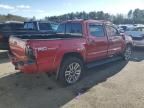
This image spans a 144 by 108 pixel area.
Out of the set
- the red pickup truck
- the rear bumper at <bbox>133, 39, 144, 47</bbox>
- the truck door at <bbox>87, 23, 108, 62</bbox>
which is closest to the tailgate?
the red pickup truck

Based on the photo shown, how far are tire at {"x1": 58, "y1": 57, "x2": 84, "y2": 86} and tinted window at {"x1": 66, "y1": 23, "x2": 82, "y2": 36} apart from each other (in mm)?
953


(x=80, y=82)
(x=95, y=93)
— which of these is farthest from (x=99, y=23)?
(x=95, y=93)

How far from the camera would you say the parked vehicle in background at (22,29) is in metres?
10.3

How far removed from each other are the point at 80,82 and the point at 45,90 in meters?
1.22

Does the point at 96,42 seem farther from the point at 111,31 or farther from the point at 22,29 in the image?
the point at 22,29

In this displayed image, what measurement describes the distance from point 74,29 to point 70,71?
1.57m

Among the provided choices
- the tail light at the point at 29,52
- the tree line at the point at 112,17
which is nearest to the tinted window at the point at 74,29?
the tail light at the point at 29,52

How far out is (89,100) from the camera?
5.20 meters

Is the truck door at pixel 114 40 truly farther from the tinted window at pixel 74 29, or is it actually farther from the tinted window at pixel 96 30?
the tinted window at pixel 74 29

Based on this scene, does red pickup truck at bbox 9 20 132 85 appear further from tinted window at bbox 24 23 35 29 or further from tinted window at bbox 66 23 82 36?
tinted window at bbox 24 23 35 29

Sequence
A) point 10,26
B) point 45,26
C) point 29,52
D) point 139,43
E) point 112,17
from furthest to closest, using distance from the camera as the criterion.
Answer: point 112,17, point 45,26, point 139,43, point 10,26, point 29,52

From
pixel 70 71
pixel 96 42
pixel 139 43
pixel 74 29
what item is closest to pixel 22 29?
pixel 74 29

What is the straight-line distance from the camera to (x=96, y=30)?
7.25 m

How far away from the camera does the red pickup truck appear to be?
5297 mm
